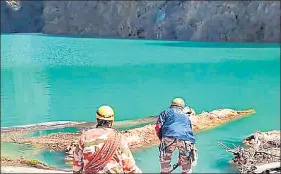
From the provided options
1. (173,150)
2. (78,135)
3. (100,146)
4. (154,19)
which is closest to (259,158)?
(173,150)

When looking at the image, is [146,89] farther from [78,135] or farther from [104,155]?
[104,155]

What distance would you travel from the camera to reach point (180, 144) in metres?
5.89

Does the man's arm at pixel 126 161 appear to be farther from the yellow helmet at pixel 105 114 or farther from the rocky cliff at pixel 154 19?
the rocky cliff at pixel 154 19

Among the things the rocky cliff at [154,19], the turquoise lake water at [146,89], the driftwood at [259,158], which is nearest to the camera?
the driftwood at [259,158]

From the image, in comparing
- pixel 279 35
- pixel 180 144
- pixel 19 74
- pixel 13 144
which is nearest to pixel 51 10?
pixel 279 35

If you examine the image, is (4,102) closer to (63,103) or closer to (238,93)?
(63,103)

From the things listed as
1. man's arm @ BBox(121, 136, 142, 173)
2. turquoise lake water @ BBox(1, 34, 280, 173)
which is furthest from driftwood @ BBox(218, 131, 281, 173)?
man's arm @ BBox(121, 136, 142, 173)

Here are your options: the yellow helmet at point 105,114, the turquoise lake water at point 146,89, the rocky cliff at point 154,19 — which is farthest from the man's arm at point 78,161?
the rocky cliff at point 154,19

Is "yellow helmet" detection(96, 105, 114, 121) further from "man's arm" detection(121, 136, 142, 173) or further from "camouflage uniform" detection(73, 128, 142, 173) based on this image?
"man's arm" detection(121, 136, 142, 173)

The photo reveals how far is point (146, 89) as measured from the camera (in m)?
23.9

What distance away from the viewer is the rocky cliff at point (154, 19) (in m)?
63.2

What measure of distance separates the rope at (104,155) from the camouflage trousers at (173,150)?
7.15 feet

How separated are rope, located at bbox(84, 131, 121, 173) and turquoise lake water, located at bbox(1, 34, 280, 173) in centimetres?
648

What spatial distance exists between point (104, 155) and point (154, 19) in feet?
231
